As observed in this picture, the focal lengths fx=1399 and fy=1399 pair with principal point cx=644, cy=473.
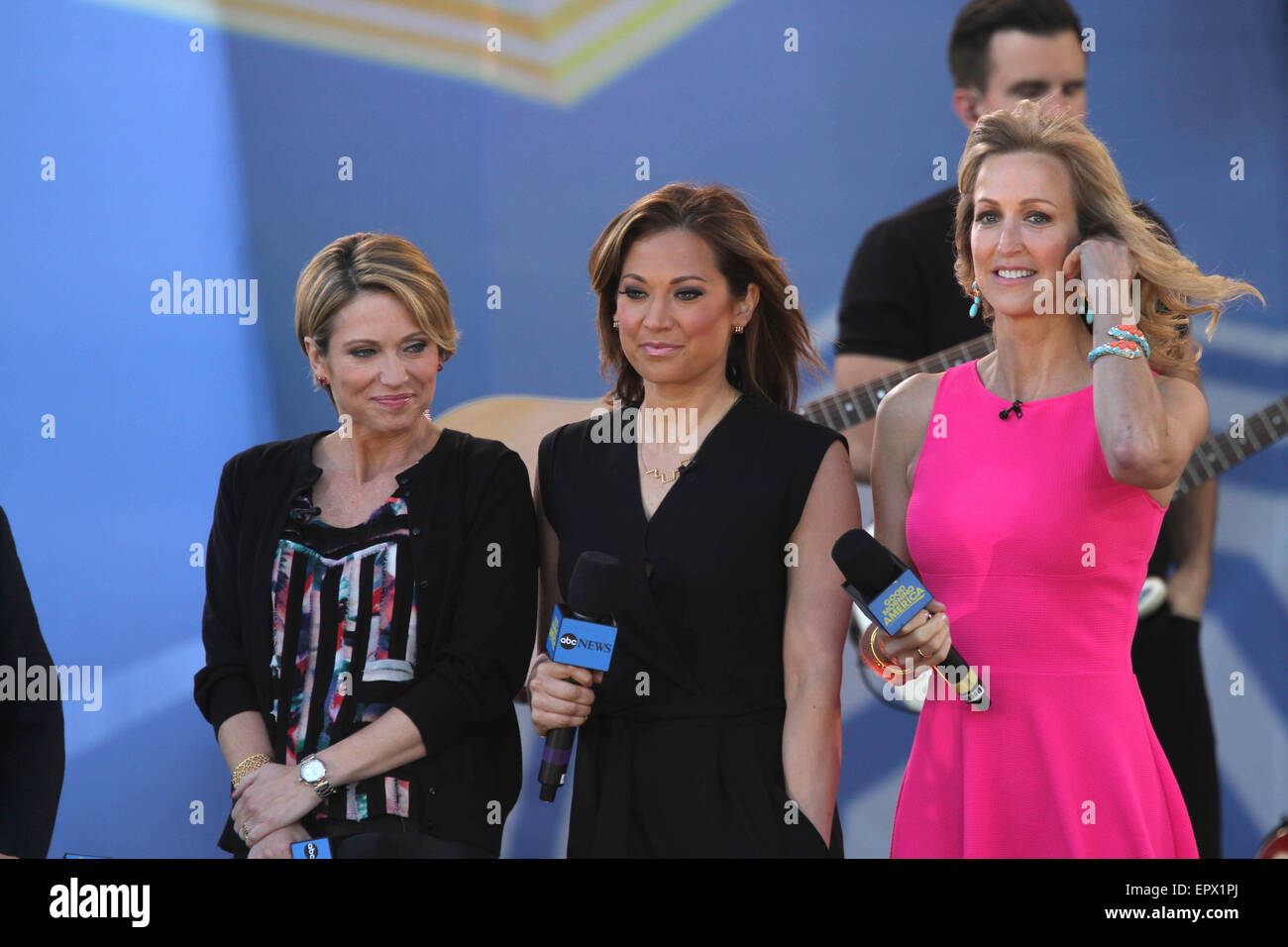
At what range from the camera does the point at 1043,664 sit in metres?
2.74

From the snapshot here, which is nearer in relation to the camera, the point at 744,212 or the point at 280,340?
the point at 744,212

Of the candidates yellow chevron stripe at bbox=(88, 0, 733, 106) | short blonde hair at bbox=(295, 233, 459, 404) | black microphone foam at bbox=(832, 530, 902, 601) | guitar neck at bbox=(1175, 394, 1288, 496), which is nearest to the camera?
black microphone foam at bbox=(832, 530, 902, 601)

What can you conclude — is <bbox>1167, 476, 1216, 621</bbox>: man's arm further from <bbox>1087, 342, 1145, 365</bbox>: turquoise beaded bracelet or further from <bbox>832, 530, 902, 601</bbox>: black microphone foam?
<bbox>832, 530, 902, 601</bbox>: black microphone foam

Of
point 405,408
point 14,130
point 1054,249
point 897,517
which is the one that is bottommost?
point 897,517

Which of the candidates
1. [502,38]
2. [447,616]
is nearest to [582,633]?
[447,616]

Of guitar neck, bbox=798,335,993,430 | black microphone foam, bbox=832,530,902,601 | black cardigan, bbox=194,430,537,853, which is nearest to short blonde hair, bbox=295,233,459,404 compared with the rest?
black cardigan, bbox=194,430,537,853

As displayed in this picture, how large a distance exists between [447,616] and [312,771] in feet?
1.36

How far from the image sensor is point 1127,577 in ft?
9.08

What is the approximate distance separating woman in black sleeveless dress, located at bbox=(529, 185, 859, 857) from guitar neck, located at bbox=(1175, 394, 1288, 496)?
1.75 metres

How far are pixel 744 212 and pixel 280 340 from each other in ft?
6.17

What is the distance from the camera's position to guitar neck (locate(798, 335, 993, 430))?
420 cm
